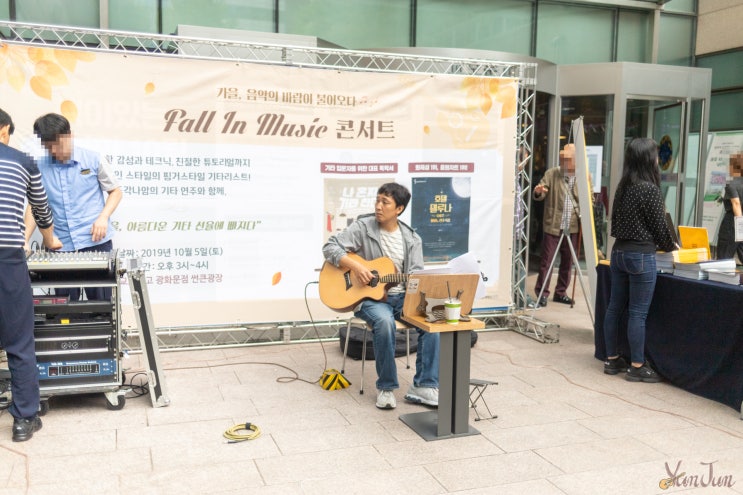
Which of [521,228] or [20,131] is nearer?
[20,131]

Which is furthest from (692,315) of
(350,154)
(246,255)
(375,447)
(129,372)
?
(129,372)

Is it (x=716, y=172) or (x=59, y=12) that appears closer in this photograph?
(x=59, y=12)

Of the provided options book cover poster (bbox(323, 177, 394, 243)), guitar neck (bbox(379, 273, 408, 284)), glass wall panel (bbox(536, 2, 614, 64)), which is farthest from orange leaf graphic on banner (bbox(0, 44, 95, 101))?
glass wall panel (bbox(536, 2, 614, 64))

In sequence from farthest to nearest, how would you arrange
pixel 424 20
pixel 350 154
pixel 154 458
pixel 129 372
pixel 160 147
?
pixel 424 20
pixel 350 154
pixel 160 147
pixel 129 372
pixel 154 458

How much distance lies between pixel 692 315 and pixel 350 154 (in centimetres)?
298

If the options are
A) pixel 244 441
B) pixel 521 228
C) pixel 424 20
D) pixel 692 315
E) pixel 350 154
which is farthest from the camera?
pixel 424 20

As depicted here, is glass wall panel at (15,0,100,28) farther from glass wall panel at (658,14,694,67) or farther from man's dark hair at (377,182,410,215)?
glass wall panel at (658,14,694,67)

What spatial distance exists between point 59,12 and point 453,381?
7.40 m

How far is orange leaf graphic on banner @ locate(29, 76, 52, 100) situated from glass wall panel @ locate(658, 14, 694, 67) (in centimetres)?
974

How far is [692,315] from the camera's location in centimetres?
459

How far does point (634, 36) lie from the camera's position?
1109 centimetres

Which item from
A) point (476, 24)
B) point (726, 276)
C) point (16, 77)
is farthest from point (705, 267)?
point (476, 24)

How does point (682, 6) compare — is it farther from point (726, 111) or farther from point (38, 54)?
point (38, 54)

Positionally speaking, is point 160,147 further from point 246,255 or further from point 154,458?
point 154,458
